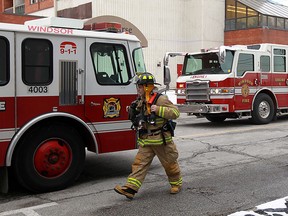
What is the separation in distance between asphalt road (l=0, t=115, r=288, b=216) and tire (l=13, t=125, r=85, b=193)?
178 mm

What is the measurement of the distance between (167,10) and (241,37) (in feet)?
21.3

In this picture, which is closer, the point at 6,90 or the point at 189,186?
the point at 6,90

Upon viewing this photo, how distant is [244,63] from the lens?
42.6 ft

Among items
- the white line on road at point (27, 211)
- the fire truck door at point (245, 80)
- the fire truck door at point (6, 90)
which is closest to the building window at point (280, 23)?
the fire truck door at point (245, 80)

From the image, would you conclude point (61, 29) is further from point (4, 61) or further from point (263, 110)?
point (263, 110)

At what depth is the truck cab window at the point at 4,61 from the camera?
201 inches

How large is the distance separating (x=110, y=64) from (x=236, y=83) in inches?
291

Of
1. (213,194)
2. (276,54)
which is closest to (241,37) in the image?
(276,54)

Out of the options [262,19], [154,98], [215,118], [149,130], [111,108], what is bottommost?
[215,118]

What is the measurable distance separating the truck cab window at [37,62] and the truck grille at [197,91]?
7.90m

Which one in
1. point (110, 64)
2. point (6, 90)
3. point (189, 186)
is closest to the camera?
point (6, 90)

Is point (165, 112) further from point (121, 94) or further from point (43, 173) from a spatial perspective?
point (43, 173)

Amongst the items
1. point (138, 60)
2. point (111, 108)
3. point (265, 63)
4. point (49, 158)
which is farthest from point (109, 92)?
point (265, 63)

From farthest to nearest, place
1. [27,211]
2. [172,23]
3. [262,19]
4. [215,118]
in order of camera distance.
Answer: [172,23] < [262,19] < [215,118] < [27,211]
